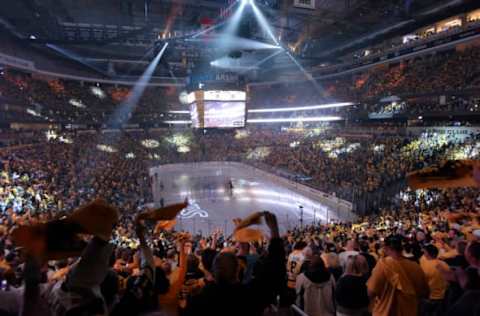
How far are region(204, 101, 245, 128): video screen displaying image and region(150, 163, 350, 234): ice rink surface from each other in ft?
17.6

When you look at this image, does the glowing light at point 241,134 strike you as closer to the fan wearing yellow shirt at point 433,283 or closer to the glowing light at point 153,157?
the glowing light at point 153,157

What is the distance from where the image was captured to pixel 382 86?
35062 millimetres

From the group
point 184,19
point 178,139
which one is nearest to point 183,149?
point 178,139

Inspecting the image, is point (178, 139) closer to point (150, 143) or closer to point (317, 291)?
point (150, 143)

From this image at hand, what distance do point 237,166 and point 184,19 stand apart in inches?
660

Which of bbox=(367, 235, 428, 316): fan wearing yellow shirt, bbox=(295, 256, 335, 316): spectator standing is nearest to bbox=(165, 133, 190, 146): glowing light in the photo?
bbox=(295, 256, 335, 316): spectator standing

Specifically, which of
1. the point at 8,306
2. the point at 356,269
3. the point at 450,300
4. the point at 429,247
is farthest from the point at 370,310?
the point at 8,306

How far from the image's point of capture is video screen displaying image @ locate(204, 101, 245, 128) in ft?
77.0

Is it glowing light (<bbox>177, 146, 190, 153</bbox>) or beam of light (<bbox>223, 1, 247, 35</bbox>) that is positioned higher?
beam of light (<bbox>223, 1, 247, 35</bbox>)

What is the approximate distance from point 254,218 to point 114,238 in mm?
9239

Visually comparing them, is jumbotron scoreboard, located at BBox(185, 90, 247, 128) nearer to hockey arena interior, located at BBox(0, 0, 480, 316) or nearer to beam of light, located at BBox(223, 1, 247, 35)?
hockey arena interior, located at BBox(0, 0, 480, 316)

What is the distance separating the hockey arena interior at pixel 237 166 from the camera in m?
2.30

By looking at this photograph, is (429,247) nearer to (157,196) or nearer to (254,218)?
(254,218)

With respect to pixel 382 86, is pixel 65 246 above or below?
below
